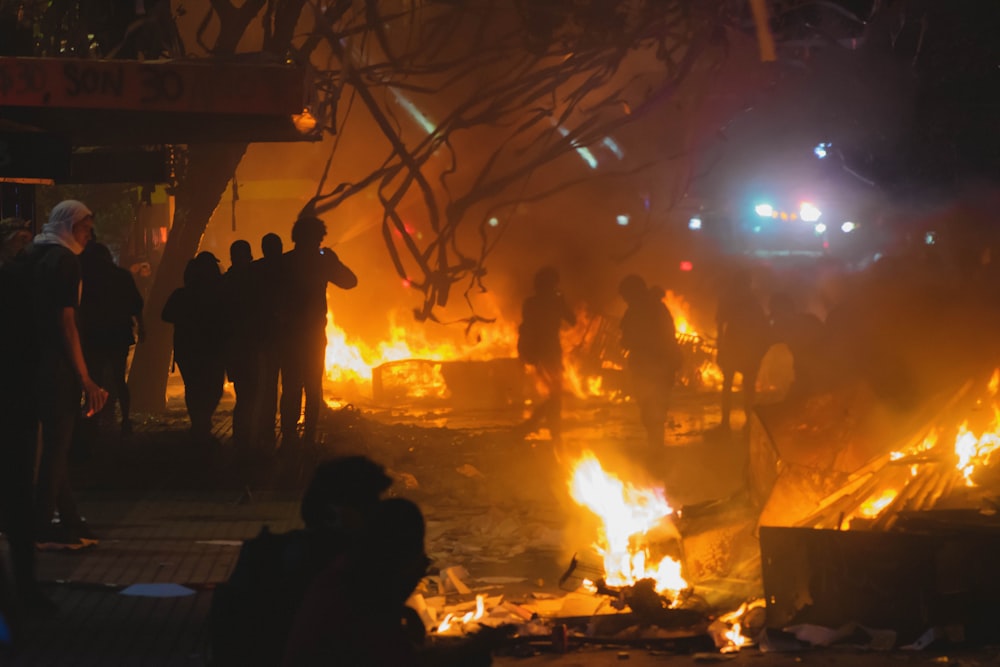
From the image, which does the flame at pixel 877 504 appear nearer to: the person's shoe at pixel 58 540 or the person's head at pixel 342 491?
the person's head at pixel 342 491

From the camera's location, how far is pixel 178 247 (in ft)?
46.7

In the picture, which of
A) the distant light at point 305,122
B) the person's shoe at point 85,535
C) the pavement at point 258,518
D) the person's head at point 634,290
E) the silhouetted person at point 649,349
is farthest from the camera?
the person's head at point 634,290

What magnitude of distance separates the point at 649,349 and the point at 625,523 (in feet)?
13.4

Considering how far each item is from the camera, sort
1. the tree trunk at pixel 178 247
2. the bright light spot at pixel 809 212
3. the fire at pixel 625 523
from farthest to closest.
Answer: the bright light spot at pixel 809 212
the tree trunk at pixel 178 247
the fire at pixel 625 523

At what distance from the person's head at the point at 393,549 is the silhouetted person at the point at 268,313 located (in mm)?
6904

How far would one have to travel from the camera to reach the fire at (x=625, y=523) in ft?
24.4

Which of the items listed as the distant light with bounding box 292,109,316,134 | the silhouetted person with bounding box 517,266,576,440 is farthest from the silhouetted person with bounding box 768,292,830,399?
the distant light with bounding box 292,109,316,134

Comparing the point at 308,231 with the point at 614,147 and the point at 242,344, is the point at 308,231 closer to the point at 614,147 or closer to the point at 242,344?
the point at 242,344

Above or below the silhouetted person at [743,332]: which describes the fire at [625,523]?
below

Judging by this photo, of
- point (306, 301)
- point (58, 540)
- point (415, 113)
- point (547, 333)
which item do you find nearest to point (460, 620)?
point (58, 540)

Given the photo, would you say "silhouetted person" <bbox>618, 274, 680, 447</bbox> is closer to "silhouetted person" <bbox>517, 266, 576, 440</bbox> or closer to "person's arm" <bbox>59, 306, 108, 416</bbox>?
"silhouetted person" <bbox>517, 266, 576, 440</bbox>

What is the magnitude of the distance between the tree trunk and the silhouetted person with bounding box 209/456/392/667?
10.5 meters

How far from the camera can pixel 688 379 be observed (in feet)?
74.3

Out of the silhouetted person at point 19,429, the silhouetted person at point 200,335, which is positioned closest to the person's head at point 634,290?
the silhouetted person at point 200,335
